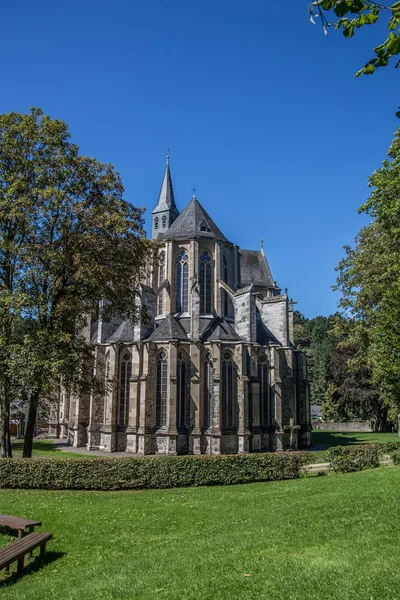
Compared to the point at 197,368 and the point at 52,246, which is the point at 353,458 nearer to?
the point at 197,368

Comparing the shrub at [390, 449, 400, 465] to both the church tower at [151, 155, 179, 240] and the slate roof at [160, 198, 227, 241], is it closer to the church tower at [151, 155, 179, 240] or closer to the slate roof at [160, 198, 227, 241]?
the slate roof at [160, 198, 227, 241]

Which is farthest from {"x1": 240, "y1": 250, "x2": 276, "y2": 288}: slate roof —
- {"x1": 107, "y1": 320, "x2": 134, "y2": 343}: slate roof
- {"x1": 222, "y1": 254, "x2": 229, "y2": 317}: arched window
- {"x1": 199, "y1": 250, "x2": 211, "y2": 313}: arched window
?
{"x1": 107, "y1": 320, "x2": 134, "y2": 343}: slate roof

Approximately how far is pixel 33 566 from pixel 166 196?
5308 centimetres

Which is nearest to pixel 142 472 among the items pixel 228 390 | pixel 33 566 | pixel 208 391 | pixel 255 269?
pixel 33 566

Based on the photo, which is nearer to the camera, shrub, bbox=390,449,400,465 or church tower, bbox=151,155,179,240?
shrub, bbox=390,449,400,465

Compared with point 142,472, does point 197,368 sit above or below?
above

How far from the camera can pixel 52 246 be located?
1988cm

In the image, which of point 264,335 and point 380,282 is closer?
point 380,282

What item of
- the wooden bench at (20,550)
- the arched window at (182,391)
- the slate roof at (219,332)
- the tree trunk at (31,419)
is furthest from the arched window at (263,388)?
the wooden bench at (20,550)

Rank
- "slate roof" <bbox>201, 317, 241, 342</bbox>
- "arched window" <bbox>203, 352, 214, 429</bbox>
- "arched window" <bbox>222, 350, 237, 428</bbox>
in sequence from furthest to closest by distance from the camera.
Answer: "slate roof" <bbox>201, 317, 241, 342</bbox>, "arched window" <bbox>222, 350, 237, 428</bbox>, "arched window" <bbox>203, 352, 214, 429</bbox>

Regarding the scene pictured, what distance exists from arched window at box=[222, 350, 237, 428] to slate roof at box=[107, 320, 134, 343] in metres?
7.01

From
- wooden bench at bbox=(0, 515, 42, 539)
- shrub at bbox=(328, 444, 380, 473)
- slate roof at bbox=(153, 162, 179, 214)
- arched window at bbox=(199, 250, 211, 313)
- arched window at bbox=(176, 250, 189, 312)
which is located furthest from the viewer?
slate roof at bbox=(153, 162, 179, 214)

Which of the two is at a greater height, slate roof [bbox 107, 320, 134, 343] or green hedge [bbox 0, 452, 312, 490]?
slate roof [bbox 107, 320, 134, 343]

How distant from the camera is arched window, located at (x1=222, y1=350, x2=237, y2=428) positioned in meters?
32.2
